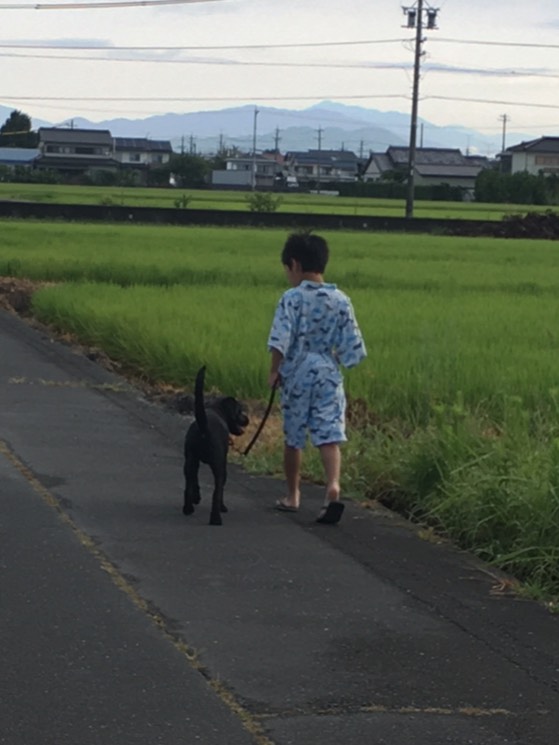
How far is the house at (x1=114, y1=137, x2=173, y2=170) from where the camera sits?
141250 millimetres

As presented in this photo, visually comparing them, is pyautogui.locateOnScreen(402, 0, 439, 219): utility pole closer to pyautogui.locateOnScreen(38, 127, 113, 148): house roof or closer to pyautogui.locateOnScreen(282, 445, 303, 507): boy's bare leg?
pyautogui.locateOnScreen(282, 445, 303, 507): boy's bare leg

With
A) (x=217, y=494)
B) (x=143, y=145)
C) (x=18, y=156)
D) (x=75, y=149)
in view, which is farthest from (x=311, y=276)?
(x=143, y=145)

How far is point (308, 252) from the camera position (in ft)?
23.1

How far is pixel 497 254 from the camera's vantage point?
33781 millimetres

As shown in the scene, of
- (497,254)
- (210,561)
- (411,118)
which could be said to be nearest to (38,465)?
(210,561)

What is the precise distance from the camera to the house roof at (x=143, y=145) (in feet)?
469

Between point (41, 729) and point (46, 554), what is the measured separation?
2.14 m

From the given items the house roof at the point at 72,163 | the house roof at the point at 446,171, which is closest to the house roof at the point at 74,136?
the house roof at the point at 72,163

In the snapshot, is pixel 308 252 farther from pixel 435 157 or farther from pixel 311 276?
pixel 435 157

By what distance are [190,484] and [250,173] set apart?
117 m

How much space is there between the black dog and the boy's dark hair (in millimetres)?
754

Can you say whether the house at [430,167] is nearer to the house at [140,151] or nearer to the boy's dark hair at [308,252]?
the house at [140,151]

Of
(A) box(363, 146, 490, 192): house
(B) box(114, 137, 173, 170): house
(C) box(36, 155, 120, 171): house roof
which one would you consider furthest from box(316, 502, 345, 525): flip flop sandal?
(B) box(114, 137, 173, 170): house

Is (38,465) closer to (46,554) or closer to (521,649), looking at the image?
(46,554)
